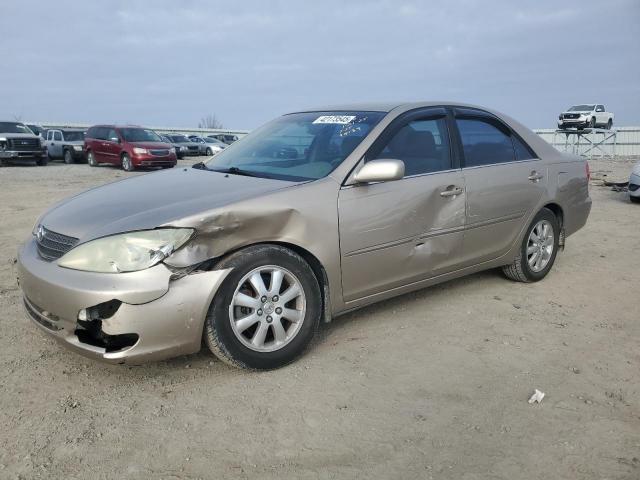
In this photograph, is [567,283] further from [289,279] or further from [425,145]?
[289,279]

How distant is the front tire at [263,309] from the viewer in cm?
294

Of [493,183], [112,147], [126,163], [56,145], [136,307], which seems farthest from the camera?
[56,145]

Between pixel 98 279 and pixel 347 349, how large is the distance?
5.17 ft

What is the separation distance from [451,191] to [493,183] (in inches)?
21.0

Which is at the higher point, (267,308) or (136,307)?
(136,307)

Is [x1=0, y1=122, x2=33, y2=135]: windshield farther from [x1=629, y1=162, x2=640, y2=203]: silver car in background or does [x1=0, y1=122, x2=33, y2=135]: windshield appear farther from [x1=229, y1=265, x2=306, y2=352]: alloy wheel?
[x1=229, y1=265, x2=306, y2=352]: alloy wheel

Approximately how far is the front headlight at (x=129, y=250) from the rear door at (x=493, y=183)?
7.39ft

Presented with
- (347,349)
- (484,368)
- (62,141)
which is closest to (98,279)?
(347,349)

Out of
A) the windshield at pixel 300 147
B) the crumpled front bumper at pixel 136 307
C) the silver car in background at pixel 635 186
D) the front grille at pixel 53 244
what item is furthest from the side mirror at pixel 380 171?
the silver car in background at pixel 635 186

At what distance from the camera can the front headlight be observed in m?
2.78

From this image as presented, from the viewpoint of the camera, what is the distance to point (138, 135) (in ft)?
66.0

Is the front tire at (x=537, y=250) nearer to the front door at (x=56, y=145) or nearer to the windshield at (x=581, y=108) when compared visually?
the front door at (x=56, y=145)

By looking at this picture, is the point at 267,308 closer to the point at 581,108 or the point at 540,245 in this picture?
the point at 540,245

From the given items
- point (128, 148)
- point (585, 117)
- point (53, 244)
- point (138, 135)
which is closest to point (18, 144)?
point (138, 135)
